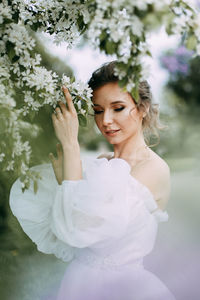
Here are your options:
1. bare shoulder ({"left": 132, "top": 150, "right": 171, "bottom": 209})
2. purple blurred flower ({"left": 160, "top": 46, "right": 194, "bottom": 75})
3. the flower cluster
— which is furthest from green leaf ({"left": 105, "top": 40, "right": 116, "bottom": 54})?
purple blurred flower ({"left": 160, "top": 46, "right": 194, "bottom": 75})

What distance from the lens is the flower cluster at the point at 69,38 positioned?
1046mm

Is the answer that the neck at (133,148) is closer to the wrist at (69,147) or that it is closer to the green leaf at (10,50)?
the wrist at (69,147)

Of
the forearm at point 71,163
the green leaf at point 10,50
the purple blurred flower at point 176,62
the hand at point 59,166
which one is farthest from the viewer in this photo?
the purple blurred flower at point 176,62

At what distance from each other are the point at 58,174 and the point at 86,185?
0.68ft

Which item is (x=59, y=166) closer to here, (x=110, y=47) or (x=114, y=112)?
(x=114, y=112)

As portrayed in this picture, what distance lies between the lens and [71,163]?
134 centimetres

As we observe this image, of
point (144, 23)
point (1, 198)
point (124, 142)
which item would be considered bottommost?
point (1, 198)

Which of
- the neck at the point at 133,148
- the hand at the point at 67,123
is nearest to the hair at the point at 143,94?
the neck at the point at 133,148

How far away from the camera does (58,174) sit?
1.44 m

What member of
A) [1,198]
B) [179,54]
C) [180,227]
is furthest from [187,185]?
[179,54]

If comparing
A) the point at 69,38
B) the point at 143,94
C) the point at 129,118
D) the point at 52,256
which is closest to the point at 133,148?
the point at 129,118

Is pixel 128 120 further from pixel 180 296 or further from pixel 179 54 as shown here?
pixel 179 54

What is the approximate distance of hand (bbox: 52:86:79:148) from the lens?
1.37 metres

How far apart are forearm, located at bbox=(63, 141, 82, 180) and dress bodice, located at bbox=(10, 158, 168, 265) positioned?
33mm
